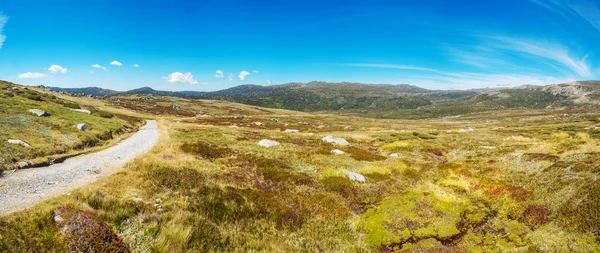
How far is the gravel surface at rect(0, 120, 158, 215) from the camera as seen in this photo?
587 inches

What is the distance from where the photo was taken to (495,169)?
99.7 feet

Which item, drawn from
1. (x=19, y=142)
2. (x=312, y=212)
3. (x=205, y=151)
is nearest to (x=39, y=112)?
(x=19, y=142)

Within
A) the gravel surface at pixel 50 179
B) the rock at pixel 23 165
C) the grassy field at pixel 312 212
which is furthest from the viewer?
the rock at pixel 23 165

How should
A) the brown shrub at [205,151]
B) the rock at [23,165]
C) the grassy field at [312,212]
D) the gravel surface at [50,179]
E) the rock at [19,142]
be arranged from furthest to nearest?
1. the brown shrub at [205,151]
2. the rock at [19,142]
3. the rock at [23,165]
4. the gravel surface at [50,179]
5. the grassy field at [312,212]

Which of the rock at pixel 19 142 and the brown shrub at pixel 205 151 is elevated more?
the rock at pixel 19 142

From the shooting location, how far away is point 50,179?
19672 mm

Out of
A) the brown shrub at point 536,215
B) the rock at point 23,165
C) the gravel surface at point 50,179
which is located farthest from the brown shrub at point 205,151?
the brown shrub at point 536,215

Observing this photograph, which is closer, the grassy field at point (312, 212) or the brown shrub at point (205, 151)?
the grassy field at point (312, 212)

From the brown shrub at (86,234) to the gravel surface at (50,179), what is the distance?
5.54 metres

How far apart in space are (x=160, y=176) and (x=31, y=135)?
2200 centimetres

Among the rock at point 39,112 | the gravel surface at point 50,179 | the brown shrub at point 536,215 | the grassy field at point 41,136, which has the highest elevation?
the rock at point 39,112

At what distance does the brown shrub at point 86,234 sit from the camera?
8.95 metres

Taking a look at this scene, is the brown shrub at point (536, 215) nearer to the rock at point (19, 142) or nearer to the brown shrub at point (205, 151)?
the brown shrub at point (205, 151)

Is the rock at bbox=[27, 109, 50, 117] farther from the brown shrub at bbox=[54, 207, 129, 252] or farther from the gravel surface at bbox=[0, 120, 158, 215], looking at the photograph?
the brown shrub at bbox=[54, 207, 129, 252]
